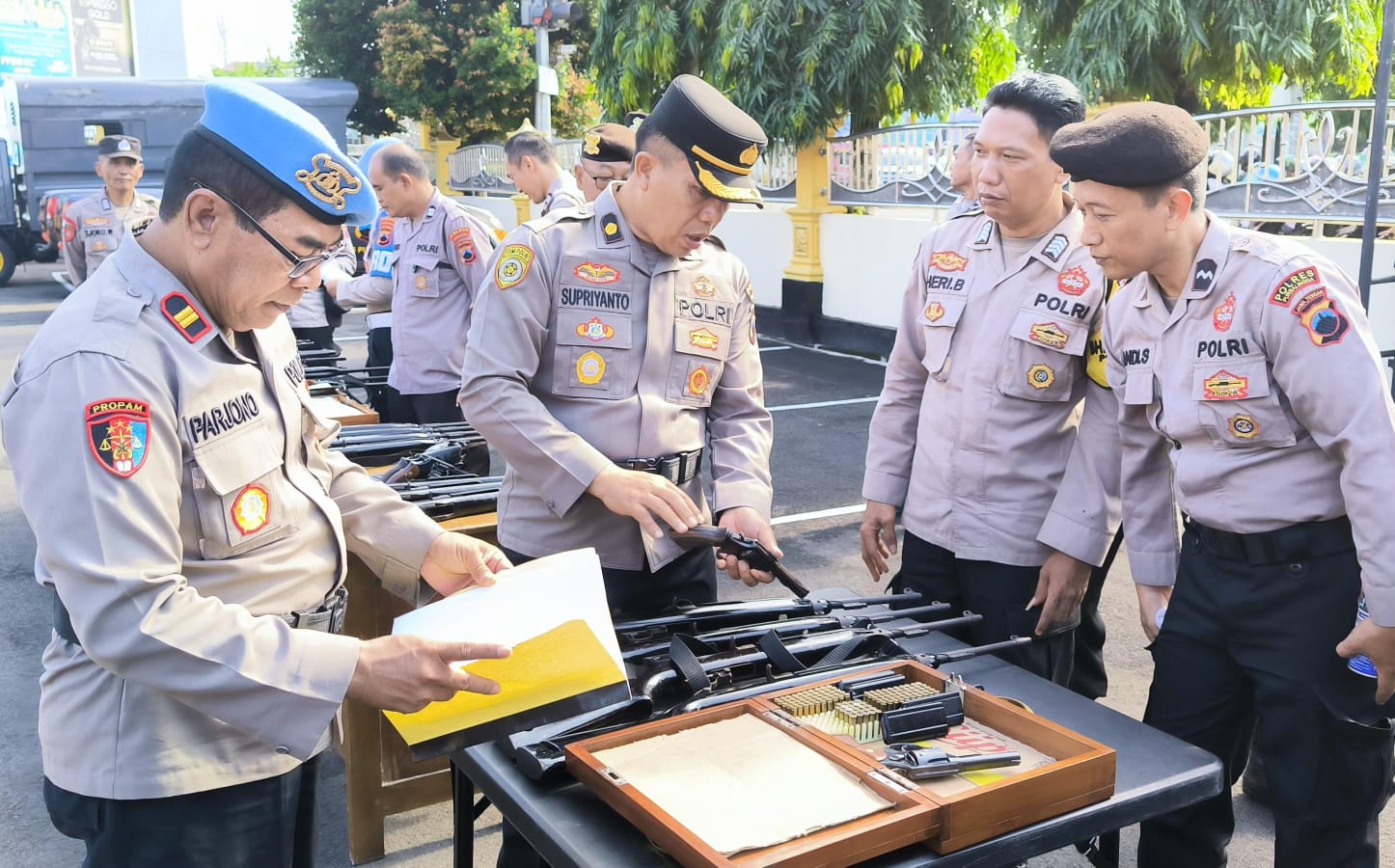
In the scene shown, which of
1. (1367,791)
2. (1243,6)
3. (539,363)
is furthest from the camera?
(1243,6)

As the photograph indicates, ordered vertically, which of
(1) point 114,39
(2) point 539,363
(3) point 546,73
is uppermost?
(1) point 114,39

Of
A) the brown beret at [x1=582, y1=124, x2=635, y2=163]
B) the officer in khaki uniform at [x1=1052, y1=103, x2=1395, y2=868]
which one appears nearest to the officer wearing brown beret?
the brown beret at [x1=582, y1=124, x2=635, y2=163]

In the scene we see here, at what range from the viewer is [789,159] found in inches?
492

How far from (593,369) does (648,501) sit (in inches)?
16.3

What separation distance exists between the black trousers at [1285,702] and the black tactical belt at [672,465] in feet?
3.52

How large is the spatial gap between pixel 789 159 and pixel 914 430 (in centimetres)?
999

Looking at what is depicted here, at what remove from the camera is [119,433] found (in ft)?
4.50

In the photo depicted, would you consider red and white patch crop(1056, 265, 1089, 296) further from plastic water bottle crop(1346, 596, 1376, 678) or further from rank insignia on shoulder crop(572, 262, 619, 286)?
rank insignia on shoulder crop(572, 262, 619, 286)

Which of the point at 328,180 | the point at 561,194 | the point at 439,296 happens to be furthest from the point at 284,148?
the point at 561,194

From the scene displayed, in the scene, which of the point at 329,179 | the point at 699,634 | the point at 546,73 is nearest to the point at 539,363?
the point at 699,634

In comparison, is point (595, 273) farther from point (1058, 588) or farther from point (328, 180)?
point (1058, 588)

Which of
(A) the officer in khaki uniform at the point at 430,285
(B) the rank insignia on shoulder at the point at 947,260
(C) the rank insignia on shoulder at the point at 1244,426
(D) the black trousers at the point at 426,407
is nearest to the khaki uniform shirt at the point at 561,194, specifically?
(A) the officer in khaki uniform at the point at 430,285

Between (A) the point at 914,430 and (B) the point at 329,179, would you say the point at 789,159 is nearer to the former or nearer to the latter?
(A) the point at 914,430

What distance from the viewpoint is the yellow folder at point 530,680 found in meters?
1.51
